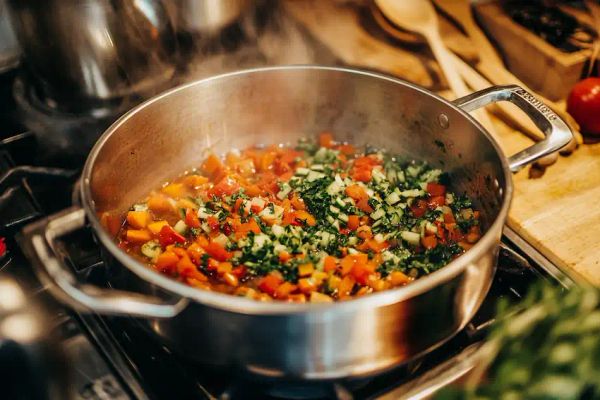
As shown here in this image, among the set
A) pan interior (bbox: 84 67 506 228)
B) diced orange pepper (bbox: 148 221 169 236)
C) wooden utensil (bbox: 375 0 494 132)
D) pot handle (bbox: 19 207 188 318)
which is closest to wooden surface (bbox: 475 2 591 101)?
wooden utensil (bbox: 375 0 494 132)

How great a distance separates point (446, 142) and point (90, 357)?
3.39ft

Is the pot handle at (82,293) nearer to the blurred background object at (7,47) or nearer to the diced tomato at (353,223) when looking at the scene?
the diced tomato at (353,223)

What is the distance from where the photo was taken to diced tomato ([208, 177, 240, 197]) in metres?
1.60

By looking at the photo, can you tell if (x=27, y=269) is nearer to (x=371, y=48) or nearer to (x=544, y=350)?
(x=544, y=350)

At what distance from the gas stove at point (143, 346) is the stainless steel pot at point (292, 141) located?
9 cm

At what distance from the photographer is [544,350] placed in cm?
83

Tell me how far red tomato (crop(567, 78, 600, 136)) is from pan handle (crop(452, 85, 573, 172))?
0.49 meters

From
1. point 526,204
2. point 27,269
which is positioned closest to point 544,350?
point 526,204

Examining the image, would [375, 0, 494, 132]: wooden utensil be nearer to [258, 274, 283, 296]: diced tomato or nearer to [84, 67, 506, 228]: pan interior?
[84, 67, 506, 228]: pan interior

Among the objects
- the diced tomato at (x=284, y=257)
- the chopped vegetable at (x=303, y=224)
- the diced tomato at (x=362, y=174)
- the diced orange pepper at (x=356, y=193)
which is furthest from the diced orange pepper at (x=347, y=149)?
the diced tomato at (x=284, y=257)

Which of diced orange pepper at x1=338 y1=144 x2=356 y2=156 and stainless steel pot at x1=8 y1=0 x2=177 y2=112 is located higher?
stainless steel pot at x1=8 y1=0 x2=177 y2=112

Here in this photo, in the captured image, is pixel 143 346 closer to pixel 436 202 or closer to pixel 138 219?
pixel 138 219

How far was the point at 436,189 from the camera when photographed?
1.59 m

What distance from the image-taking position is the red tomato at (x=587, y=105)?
5.67 ft
